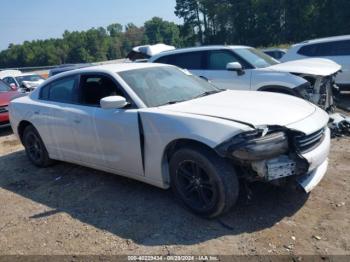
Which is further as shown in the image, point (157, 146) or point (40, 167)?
point (40, 167)

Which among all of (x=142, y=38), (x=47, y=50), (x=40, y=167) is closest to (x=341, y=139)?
(x=40, y=167)

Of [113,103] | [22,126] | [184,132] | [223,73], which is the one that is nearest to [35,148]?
[22,126]

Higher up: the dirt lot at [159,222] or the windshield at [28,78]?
the dirt lot at [159,222]

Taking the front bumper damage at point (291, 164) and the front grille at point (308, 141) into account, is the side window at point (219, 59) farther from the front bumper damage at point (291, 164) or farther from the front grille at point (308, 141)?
the front bumper damage at point (291, 164)

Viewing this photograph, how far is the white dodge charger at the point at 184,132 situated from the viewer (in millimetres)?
3615

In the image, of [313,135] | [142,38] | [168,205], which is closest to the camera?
[313,135]

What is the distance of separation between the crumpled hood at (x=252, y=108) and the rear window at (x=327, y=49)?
6.41 metres

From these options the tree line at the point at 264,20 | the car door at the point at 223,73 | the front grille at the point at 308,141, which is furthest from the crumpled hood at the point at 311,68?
the tree line at the point at 264,20

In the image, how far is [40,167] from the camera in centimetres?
622

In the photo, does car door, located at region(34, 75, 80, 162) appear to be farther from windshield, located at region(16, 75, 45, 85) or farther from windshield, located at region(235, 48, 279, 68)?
windshield, located at region(16, 75, 45, 85)

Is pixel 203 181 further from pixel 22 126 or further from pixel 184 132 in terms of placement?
pixel 22 126

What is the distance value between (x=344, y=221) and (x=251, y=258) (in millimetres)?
1106

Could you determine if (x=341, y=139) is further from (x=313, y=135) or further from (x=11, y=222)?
(x=11, y=222)

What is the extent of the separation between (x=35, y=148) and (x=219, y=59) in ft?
14.2
